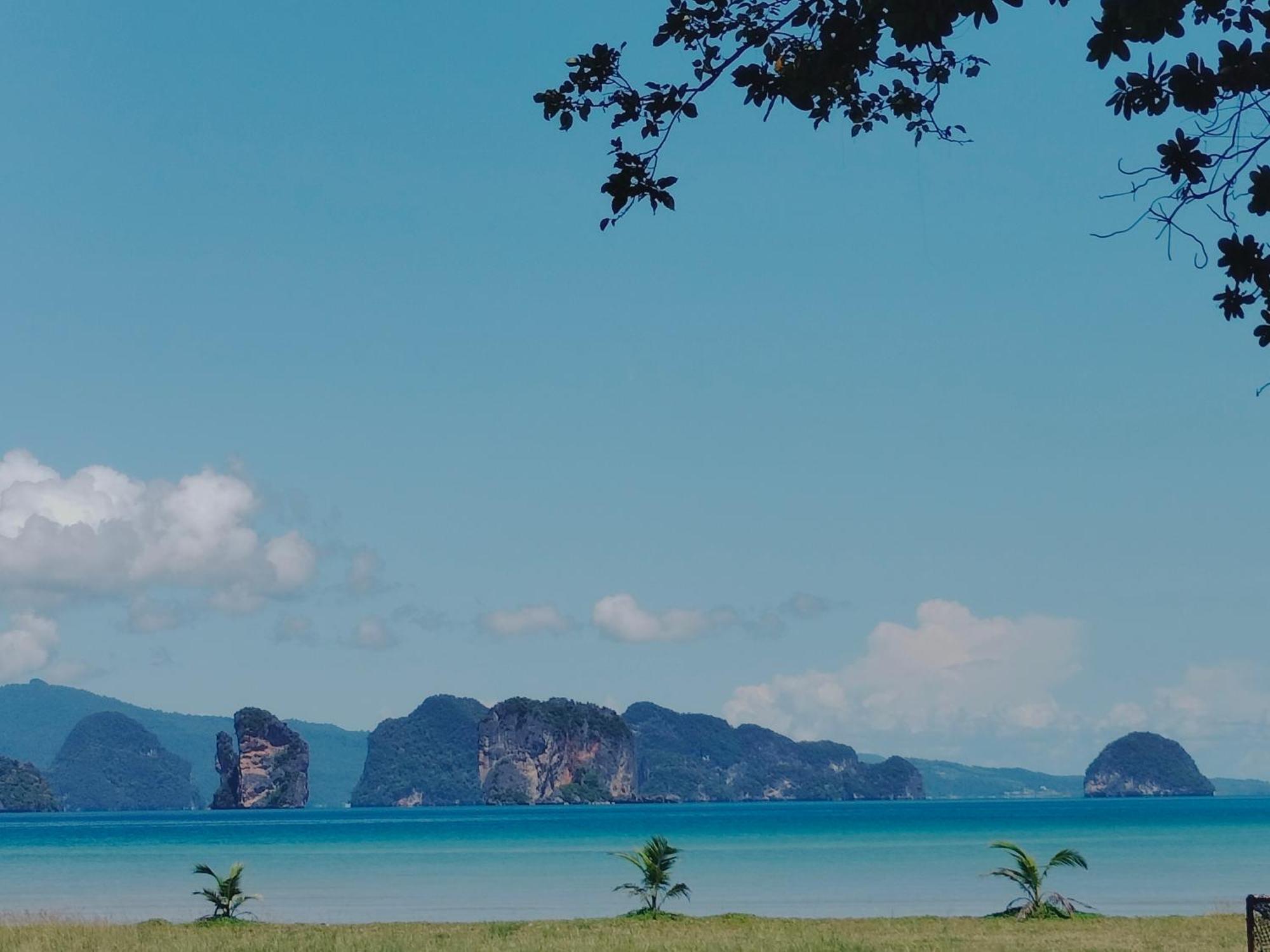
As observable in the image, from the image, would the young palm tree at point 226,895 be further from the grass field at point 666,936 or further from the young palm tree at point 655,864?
the young palm tree at point 655,864

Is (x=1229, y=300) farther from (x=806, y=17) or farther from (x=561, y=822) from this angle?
(x=561, y=822)

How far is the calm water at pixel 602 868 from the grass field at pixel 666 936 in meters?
8.75

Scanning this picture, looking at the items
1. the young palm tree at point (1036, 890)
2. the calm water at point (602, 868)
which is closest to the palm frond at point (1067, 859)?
the young palm tree at point (1036, 890)

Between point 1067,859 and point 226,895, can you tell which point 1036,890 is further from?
point 226,895

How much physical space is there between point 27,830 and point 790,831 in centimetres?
7768

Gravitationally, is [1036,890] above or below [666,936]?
above

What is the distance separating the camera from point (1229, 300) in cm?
919

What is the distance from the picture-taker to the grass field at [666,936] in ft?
72.6

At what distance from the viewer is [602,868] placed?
60562mm

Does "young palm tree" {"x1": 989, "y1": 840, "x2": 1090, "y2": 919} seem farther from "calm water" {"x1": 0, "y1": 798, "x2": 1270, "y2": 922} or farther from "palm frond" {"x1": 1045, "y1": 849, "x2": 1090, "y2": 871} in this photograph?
"calm water" {"x1": 0, "y1": 798, "x2": 1270, "y2": 922}

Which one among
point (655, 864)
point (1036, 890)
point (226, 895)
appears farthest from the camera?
point (655, 864)

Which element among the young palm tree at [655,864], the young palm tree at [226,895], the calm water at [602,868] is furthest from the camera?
the calm water at [602,868]

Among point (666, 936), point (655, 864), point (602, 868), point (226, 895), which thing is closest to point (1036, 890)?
point (655, 864)

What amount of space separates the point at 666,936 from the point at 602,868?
37.0 metres
